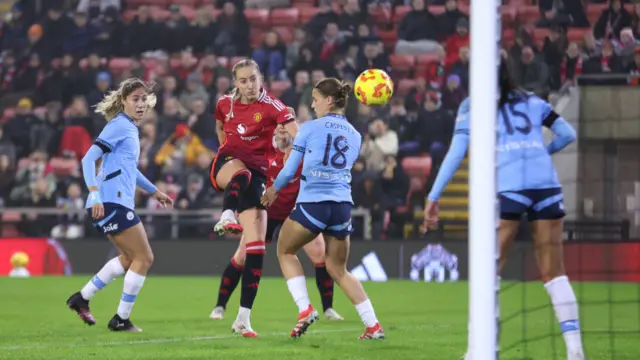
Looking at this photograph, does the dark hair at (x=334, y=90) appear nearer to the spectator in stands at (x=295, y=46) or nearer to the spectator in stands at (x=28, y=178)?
the spectator in stands at (x=28, y=178)

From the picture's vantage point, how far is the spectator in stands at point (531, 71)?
528 inches

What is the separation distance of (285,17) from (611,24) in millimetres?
6225

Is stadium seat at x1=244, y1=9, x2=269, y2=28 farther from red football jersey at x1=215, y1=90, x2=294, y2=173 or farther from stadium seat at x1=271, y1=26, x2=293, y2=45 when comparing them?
red football jersey at x1=215, y1=90, x2=294, y2=173

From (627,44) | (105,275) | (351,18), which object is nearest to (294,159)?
(105,275)

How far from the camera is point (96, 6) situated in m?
20.4

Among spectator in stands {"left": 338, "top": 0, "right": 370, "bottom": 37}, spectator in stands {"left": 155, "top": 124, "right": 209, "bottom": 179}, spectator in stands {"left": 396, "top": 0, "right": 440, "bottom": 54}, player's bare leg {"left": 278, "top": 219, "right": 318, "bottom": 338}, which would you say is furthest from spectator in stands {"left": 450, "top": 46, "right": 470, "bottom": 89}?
player's bare leg {"left": 278, "top": 219, "right": 318, "bottom": 338}

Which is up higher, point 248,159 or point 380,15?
point 380,15

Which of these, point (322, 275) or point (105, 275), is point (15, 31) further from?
point (105, 275)

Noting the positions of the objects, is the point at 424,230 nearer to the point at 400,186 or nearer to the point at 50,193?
the point at 400,186

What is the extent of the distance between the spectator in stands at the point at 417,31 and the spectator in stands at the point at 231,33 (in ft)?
9.02

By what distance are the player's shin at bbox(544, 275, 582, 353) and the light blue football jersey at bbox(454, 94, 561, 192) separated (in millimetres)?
549

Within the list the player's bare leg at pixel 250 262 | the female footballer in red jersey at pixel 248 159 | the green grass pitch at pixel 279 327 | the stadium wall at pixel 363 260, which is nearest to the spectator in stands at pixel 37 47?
the stadium wall at pixel 363 260

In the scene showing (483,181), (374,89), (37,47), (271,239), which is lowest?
(271,239)

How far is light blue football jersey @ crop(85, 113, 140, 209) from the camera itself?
8039 mm
